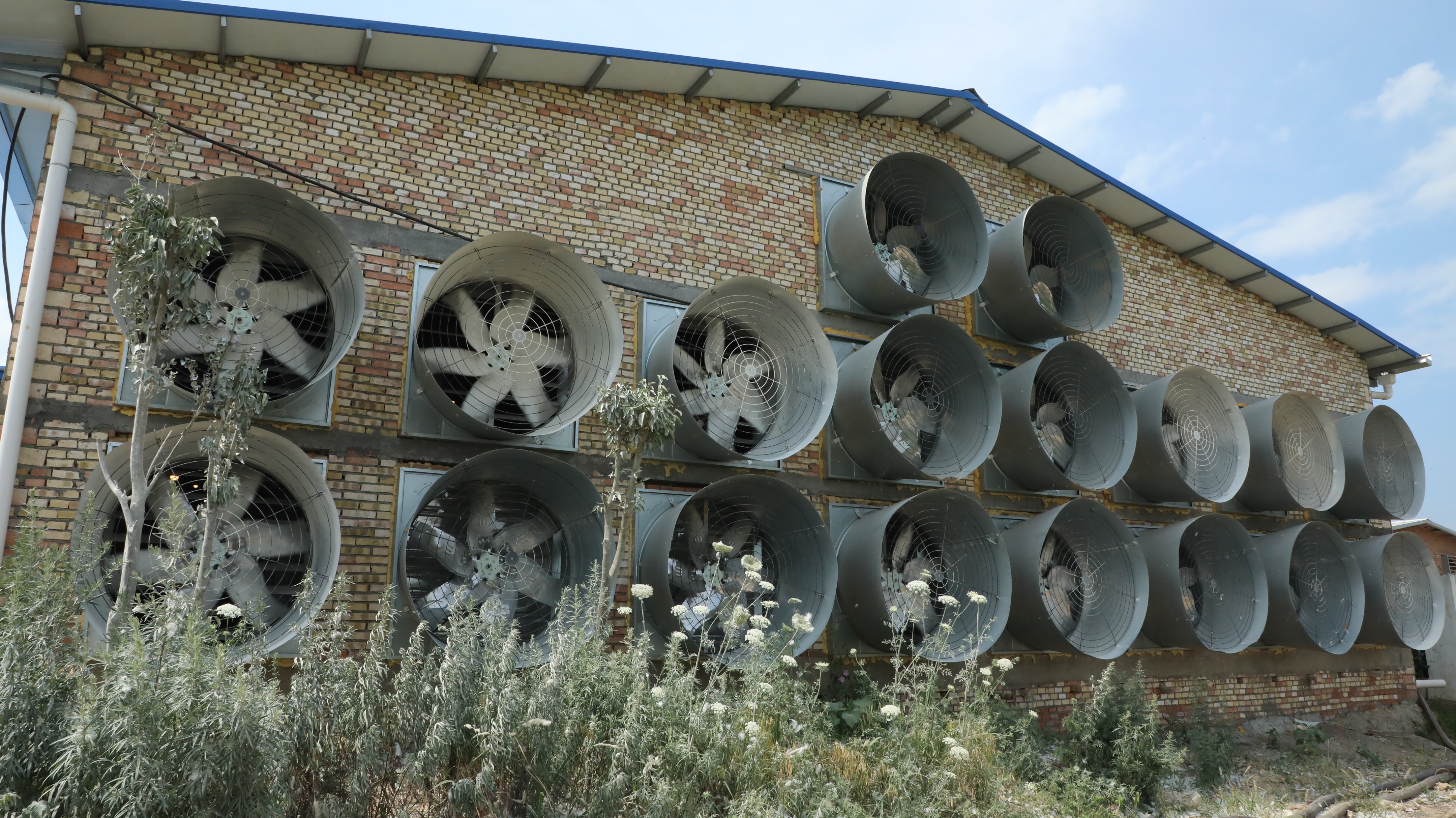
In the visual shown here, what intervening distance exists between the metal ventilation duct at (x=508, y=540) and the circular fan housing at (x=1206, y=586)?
253 inches

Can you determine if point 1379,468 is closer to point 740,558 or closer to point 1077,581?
point 1077,581

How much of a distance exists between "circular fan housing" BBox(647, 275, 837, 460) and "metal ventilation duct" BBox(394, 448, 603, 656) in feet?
4.01

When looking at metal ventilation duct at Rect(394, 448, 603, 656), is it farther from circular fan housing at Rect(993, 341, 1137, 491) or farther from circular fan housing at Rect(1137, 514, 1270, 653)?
circular fan housing at Rect(1137, 514, 1270, 653)

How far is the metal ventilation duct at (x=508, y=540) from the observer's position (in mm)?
6500

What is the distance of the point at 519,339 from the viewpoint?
696 cm

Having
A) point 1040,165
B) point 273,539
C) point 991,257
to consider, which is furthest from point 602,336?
point 1040,165

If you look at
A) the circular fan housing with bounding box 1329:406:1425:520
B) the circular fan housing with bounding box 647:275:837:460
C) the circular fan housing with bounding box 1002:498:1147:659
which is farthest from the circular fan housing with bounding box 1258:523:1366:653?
the circular fan housing with bounding box 647:275:837:460

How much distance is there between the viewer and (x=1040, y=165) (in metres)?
11.3

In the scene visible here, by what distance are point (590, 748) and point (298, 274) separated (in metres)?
3.99

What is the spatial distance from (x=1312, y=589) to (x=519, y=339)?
10.5m

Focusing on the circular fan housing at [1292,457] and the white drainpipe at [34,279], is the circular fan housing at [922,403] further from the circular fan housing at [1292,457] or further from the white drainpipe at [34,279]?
the white drainpipe at [34,279]

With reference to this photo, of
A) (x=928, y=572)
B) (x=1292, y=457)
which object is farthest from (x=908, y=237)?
(x=1292, y=457)

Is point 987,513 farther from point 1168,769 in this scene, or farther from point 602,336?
point 602,336

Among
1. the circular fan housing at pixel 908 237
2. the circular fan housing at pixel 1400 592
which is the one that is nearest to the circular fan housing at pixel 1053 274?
the circular fan housing at pixel 908 237
